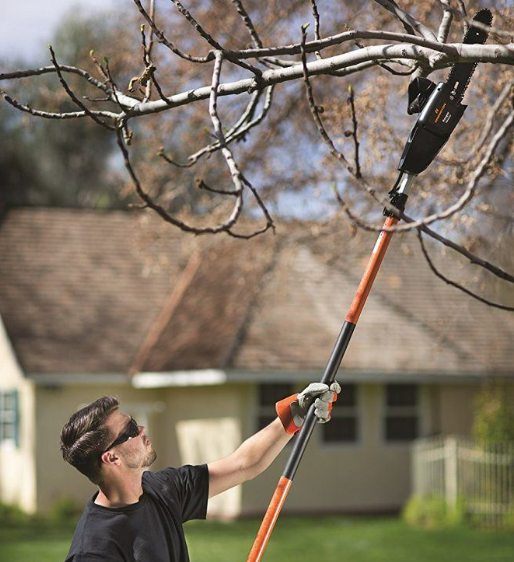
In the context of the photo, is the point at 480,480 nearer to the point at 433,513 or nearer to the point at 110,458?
the point at 433,513

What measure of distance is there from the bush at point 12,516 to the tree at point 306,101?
6.40m

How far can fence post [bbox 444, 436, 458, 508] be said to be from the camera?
58.9 ft

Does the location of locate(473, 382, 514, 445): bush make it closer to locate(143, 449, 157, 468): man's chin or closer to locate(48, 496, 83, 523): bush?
locate(48, 496, 83, 523): bush

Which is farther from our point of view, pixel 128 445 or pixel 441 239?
pixel 128 445

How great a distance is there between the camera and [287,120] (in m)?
13.1

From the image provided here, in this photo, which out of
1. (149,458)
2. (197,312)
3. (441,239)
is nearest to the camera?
(441,239)

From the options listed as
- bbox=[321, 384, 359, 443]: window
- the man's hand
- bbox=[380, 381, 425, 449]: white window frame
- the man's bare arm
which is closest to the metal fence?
bbox=[380, 381, 425, 449]: white window frame

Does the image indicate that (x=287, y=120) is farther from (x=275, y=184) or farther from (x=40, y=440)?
(x=40, y=440)

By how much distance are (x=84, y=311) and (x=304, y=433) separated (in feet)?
58.9

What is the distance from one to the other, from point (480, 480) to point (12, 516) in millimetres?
7498

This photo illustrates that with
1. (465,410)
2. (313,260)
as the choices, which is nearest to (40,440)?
(313,260)

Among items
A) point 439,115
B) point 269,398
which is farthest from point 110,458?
point 269,398

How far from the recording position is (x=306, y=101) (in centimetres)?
1152

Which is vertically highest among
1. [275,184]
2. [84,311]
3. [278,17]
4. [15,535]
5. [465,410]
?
[278,17]
